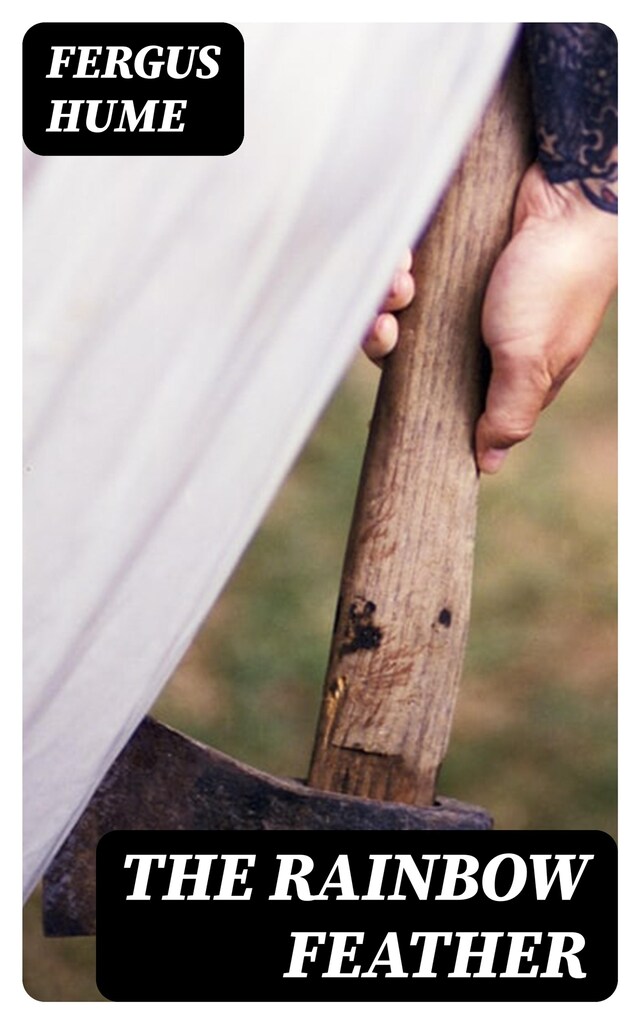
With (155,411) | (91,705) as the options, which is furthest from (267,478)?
(91,705)

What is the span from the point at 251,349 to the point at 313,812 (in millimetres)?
351

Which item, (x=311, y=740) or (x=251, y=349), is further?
(x=311, y=740)

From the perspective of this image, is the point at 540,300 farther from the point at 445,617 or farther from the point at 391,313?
the point at 445,617

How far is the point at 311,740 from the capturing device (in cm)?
120

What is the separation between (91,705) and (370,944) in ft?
0.89

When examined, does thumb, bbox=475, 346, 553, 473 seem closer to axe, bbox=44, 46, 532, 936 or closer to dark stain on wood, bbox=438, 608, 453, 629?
axe, bbox=44, 46, 532, 936

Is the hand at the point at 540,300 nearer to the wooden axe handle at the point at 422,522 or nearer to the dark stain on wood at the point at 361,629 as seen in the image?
→ the wooden axe handle at the point at 422,522

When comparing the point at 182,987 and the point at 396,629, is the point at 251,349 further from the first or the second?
the point at 182,987

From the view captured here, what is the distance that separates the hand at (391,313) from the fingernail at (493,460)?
11cm

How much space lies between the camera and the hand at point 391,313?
3.72 ft

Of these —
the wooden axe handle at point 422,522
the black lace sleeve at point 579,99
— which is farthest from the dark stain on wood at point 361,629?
the black lace sleeve at point 579,99

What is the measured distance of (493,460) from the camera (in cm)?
116

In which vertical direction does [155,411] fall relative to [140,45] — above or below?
below

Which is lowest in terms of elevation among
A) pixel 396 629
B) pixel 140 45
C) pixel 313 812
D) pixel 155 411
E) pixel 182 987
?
pixel 182 987
